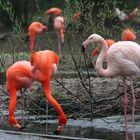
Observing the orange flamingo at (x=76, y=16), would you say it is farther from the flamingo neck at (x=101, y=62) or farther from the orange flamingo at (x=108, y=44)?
the flamingo neck at (x=101, y=62)

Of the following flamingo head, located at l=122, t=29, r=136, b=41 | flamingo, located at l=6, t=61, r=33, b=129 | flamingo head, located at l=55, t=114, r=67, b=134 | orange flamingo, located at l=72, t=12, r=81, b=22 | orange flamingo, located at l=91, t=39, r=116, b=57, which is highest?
orange flamingo, located at l=72, t=12, r=81, b=22

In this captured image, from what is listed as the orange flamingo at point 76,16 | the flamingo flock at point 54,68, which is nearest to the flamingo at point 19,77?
the flamingo flock at point 54,68

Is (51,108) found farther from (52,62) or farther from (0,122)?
(52,62)

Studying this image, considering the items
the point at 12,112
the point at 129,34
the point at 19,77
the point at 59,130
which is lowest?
the point at 59,130

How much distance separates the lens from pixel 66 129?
7.32m

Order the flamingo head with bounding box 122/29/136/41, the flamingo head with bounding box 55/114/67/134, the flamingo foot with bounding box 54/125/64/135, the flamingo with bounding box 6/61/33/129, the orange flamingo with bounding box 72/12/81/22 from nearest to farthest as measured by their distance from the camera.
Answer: the flamingo head with bounding box 55/114/67/134, the flamingo foot with bounding box 54/125/64/135, the flamingo with bounding box 6/61/33/129, the orange flamingo with bounding box 72/12/81/22, the flamingo head with bounding box 122/29/136/41

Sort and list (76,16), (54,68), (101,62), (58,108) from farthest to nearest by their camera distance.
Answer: (76,16)
(54,68)
(101,62)
(58,108)

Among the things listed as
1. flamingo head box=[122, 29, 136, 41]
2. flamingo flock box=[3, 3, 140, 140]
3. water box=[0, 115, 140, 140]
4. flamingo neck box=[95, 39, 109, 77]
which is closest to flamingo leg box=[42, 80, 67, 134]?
flamingo flock box=[3, 3, 140, 140]

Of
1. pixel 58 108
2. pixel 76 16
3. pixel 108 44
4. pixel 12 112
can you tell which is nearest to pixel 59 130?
pixel 58 108

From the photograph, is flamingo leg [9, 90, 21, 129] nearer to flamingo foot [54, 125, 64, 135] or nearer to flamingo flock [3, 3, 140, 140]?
flamingo flock [3, 3, 140, 140]

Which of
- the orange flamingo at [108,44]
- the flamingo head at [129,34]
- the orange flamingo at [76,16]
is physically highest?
the orange flamingo at [76,16]

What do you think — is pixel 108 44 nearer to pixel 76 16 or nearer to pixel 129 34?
pixel 129 34

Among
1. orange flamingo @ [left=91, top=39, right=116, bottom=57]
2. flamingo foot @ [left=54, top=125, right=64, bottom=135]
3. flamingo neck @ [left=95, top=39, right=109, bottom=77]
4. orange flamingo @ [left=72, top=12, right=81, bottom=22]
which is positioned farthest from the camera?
orange flamingo @ [left=91, top=39, right=116, bottom=57]

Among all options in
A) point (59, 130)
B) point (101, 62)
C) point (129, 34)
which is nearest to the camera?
point (59, 130)
